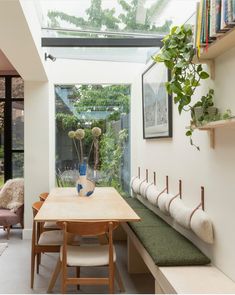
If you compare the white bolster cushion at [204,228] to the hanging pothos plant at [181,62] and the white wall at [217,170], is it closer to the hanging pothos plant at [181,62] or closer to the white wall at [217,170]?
the white wall at [217,170]

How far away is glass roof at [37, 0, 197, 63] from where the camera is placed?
12.9 ft

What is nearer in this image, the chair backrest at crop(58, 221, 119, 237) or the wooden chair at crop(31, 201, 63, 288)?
the chair backrest at crop(58, 221, 119, 237)

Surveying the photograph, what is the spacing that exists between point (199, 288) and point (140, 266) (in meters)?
1.87

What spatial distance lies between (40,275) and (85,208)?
104 centimetres

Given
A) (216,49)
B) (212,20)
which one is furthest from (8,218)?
(212,20)

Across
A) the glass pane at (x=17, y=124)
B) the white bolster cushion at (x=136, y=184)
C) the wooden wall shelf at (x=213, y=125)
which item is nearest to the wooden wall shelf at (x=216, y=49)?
the wooden wall shelf at (x=213, y=125)

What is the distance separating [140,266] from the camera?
13.7 feet

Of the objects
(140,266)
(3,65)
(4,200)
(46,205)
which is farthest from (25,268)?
(3,65)

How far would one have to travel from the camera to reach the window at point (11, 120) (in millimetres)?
6750

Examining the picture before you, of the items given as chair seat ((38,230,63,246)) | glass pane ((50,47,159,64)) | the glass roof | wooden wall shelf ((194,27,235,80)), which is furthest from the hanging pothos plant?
glass pane ((50,47,159,64))

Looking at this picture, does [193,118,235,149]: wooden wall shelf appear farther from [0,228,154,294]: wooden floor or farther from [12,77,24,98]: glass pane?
[12,77,24,98]: glass pane

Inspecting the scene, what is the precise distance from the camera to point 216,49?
2.55 meters

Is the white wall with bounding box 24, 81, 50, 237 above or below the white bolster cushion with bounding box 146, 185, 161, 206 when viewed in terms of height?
above

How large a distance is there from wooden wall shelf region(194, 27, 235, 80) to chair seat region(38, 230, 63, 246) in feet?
7.63
